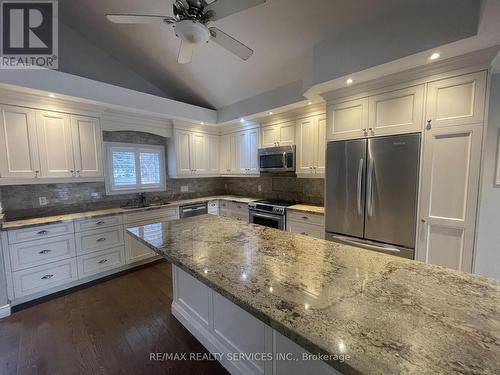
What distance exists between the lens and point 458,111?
74.2 inches

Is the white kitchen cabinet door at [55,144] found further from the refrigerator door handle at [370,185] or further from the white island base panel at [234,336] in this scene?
the refrigerator door handle at [370,185]

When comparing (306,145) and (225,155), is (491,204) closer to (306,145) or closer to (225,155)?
(306,145)

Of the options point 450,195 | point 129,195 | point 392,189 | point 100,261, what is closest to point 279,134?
point 392,189

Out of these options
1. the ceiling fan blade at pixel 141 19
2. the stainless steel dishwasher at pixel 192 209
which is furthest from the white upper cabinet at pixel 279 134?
the ceiling fan blade at pixel 141 19

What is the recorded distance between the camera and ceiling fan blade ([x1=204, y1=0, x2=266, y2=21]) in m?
1.26

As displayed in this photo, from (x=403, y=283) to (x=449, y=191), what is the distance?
4.88 ft

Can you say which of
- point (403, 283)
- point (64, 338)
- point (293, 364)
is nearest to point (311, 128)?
point (403, 283)

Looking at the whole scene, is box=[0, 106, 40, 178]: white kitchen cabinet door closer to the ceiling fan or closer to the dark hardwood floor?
the dark hardwood floor

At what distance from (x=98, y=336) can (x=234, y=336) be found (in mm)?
1402

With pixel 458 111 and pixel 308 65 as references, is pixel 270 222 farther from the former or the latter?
pixel 458 111

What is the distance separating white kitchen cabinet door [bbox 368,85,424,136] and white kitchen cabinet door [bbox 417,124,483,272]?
20cm

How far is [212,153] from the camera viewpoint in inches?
179

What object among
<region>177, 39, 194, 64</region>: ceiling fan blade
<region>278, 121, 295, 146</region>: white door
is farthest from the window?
<region>177, 39, 194, 64</region>: ceiling fan blade

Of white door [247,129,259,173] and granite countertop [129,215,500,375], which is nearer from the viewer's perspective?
granite countertop [129,215,500,375]
